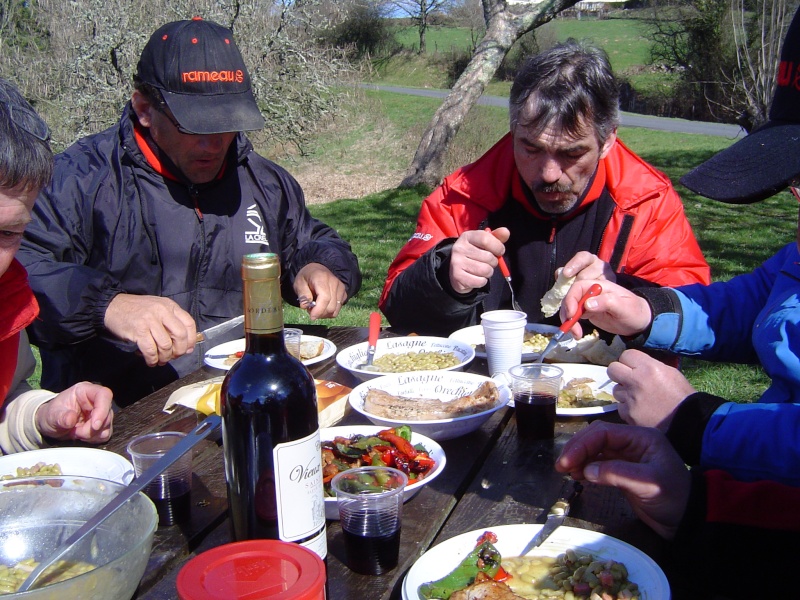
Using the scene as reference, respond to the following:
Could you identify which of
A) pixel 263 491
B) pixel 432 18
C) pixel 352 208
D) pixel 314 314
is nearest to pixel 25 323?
pixel 314 314

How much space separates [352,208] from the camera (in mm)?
11570

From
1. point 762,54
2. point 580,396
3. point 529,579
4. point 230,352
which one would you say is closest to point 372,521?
point 529,579

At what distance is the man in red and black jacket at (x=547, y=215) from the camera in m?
2.83

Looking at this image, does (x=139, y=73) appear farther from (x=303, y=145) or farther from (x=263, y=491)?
(x=303, y=145)

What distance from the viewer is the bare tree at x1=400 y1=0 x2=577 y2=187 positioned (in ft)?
38.9

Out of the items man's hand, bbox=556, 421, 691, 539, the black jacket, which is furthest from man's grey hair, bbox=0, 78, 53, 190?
man's hand, bbox=556, 421, 691, 539

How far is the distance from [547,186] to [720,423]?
1.63m

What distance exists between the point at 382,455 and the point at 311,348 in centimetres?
113

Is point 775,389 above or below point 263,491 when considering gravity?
below

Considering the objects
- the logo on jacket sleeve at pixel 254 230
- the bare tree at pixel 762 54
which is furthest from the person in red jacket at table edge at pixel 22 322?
the bare tree at pixel 762 54

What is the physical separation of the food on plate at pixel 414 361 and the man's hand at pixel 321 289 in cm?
38

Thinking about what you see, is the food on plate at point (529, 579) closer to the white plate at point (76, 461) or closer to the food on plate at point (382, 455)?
the food on plate at point (382, 455)

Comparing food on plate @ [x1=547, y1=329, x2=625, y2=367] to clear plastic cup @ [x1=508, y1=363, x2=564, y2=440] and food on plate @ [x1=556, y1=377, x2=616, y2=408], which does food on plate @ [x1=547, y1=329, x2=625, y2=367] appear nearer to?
food on plate @ [x1=556, y1=377, x2=616, y2=408]

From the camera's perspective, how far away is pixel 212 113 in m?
2.97
